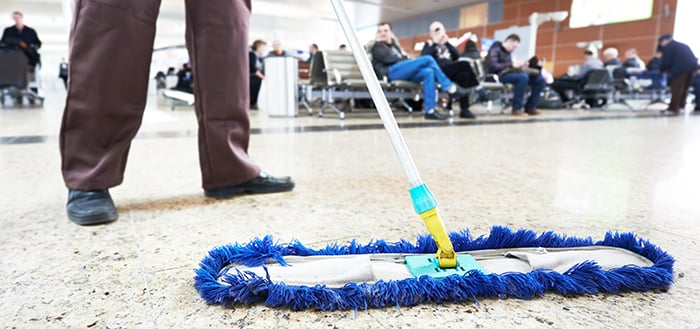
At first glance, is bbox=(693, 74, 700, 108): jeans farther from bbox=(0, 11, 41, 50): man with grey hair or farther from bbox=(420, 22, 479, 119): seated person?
bbox=(0, 11, 41, 50): man with grey hair

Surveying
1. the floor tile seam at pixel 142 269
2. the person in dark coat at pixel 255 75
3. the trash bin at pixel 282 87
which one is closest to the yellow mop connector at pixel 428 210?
the floor tile seam at pixel 142 269

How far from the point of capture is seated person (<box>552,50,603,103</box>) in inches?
254

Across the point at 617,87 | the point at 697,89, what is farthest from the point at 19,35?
the point at 697,89

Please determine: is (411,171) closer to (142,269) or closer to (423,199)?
(423,199)

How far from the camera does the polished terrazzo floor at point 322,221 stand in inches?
18.3

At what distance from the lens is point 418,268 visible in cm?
53

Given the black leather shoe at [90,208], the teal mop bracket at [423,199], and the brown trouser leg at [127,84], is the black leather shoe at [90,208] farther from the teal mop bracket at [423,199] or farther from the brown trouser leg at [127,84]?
the teal mop bracket at [423,199]

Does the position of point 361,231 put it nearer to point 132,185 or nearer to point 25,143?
point 132,185

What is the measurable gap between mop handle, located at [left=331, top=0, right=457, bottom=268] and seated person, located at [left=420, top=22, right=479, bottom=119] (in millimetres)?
3467

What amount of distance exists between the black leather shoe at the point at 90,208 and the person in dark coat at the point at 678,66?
6.61 m

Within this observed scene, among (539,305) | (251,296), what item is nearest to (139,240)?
(251,296)

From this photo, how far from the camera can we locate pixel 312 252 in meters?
0.58

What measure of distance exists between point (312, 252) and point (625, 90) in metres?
7.24

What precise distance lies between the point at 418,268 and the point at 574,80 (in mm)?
7023
